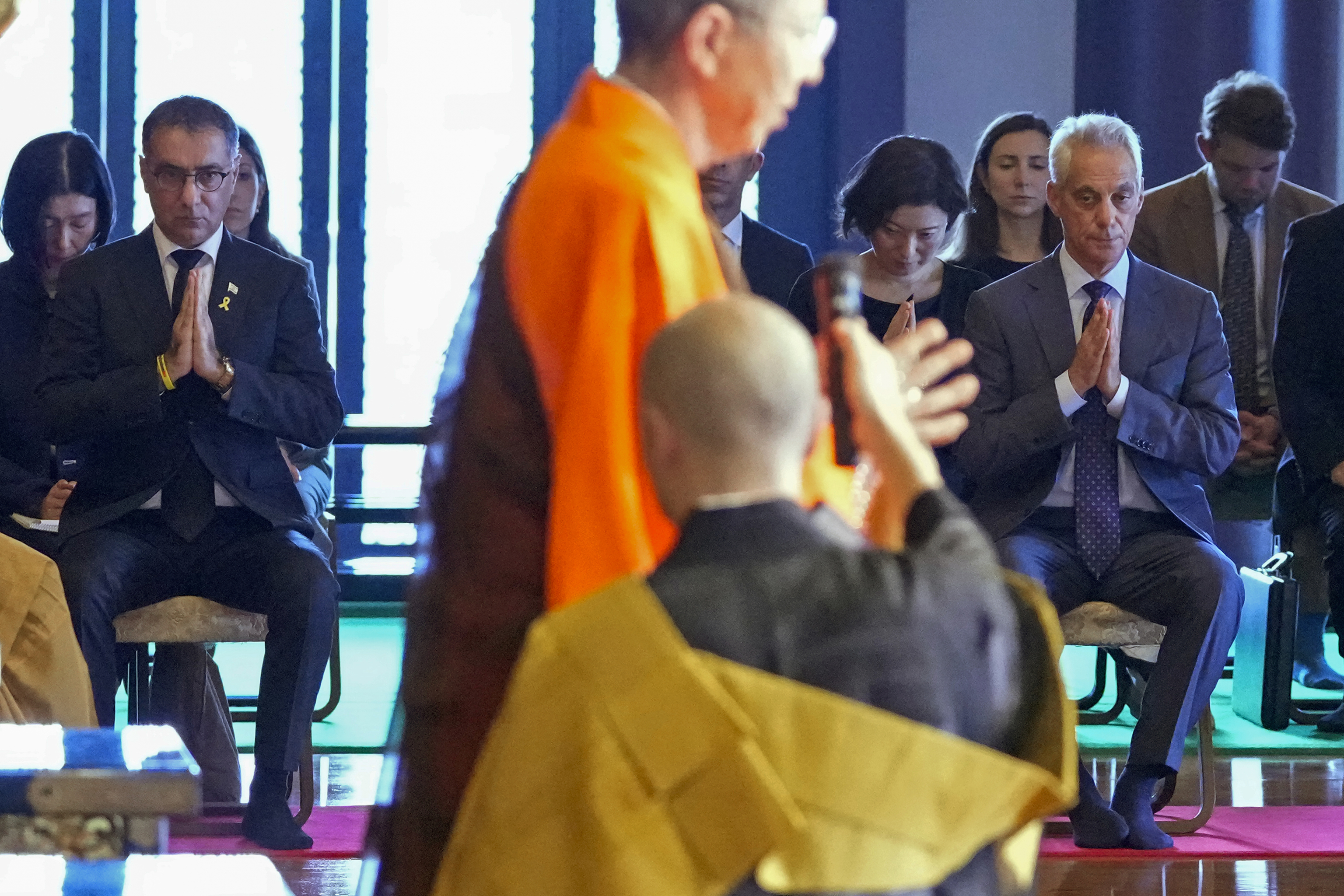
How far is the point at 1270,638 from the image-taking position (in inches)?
170

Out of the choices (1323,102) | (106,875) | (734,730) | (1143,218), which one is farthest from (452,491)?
(1323,102)

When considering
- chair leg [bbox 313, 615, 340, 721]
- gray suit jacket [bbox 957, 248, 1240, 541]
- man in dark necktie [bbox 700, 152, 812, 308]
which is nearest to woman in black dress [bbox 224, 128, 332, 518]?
chair leg [bbox 313, 615, 340, 721]

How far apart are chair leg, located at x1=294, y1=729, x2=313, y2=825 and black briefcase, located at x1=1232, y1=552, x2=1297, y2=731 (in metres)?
2.25

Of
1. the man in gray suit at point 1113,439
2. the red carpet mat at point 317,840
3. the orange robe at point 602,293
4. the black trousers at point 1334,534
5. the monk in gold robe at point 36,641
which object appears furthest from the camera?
the black trousers at point 1334,534

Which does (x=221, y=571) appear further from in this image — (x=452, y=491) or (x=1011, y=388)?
(x=452, y=491)

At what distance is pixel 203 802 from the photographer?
3.69 metres

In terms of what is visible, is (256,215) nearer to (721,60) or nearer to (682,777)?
(721,60)

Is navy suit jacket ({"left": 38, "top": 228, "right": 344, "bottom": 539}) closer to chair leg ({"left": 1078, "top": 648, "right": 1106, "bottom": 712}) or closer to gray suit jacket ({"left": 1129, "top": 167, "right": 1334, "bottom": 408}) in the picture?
chair leg ({"left": 1078, "top": 648, "right": 1106, "bottom": 712})

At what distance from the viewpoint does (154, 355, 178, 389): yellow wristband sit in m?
3.51

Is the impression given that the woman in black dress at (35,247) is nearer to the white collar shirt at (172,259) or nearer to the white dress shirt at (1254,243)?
the white collar shirt at (172,259)

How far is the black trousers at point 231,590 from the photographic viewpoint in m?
3.44

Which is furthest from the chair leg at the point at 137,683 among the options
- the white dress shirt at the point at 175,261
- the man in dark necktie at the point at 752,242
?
the man in dark necktie at the point at 752,242

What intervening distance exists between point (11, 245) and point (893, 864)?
3.45m

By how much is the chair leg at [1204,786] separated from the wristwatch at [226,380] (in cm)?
200
